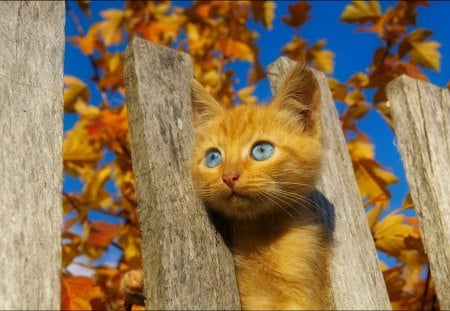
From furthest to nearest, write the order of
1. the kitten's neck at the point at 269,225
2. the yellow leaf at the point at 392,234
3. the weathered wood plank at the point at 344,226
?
the yellow leaf at the point at 392,234 → the kitten's neck at the point at 269,225 → the weathered wood plank at the point at 344,226

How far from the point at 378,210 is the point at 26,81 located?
1956 millimetres

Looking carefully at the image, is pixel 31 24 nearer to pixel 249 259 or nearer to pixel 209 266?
pixel 209 266

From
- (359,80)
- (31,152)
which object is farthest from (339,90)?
→ (31,152)

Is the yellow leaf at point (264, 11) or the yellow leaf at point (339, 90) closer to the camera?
the yellow leaf at point (339, 90)

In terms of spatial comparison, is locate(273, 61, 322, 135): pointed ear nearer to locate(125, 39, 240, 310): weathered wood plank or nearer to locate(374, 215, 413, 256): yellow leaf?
locate(125, 39, 240, 310): weathered wood plank

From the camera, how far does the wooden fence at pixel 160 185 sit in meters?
1.36

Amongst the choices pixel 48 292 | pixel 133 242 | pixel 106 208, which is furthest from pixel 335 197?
pixel 106 208

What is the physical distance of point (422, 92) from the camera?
2324mm

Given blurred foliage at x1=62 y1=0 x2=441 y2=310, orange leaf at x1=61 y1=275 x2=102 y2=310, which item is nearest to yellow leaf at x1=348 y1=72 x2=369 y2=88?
blurred foliage at x1=62 y1=0 x2=441 y2=310

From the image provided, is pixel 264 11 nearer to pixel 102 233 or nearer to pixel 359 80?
pixel 359 80

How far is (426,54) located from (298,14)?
1.13 metres

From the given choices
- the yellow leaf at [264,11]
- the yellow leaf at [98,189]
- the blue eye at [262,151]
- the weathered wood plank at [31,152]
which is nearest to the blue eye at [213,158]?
the blue eye at [262,151]

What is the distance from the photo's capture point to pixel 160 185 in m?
1.56

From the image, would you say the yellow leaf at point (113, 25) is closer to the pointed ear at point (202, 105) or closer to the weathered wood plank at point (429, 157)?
the pointed ear at point (202, 105)
